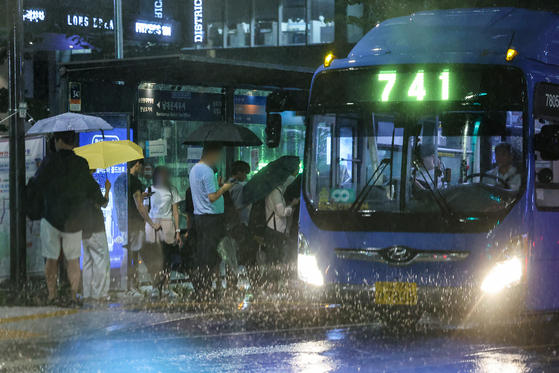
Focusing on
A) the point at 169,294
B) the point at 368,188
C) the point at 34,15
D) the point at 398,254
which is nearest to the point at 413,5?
the point at 169,294

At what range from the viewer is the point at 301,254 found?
8.13 m

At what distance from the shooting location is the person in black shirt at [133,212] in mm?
11312

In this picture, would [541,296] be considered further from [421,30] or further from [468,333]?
[421,30]

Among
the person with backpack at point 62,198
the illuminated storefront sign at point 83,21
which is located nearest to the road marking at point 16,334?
the person with backpack at point 62,198

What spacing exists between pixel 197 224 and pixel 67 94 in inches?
117

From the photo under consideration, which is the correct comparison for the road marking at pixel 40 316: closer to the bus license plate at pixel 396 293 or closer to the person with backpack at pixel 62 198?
the person with backpack at pixel 62 198

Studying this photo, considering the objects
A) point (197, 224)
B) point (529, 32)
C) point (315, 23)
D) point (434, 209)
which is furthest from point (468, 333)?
point (315, 23)

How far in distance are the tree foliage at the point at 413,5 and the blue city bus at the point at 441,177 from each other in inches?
368

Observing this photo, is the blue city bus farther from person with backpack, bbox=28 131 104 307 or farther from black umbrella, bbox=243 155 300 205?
person with backpack, bbox=28 131 104 307

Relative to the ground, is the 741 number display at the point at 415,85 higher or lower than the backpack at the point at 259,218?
higher

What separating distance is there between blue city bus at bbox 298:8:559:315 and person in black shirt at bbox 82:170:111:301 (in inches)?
123

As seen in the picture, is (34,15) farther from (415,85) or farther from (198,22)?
(415,85)

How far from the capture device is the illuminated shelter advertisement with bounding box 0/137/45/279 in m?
11.6

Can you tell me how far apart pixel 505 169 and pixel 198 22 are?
33.1 meters
